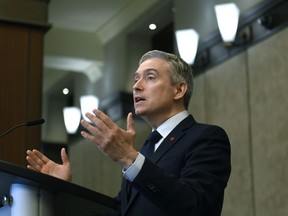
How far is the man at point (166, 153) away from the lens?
92.0 inches

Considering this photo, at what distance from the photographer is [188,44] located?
819 cm

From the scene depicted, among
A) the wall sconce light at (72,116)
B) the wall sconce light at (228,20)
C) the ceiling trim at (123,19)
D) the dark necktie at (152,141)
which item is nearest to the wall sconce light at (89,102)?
the wall sconce light at (72,116)

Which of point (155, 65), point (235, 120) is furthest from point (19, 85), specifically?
point (235, 120)

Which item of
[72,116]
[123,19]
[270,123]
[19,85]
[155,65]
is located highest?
[123,19]

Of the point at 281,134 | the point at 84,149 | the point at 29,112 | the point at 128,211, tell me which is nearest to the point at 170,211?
the point at 128,211

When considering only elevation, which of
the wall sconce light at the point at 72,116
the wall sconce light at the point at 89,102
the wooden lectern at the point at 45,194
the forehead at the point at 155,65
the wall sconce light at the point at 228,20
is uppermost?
the wall sconce light at the point at 228,20

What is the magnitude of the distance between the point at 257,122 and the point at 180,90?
416cm

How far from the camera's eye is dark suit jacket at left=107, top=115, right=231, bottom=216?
2.36 metres

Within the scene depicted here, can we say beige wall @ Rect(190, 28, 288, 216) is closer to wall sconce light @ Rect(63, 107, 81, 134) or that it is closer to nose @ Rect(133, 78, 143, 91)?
nose @ Rect(133, 78, 143, 91)

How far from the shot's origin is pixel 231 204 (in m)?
7.33

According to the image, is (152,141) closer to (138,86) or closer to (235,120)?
(138,86)

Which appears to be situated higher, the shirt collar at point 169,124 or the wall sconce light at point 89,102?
the wall sconce light at point 89,102

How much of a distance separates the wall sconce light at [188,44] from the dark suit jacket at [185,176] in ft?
17.4

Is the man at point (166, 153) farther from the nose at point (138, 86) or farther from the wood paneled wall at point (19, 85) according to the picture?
the wood paneled wall at point (19, 85)
